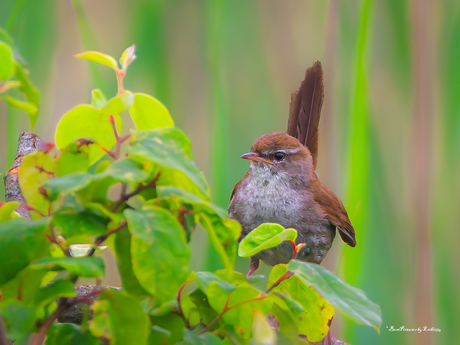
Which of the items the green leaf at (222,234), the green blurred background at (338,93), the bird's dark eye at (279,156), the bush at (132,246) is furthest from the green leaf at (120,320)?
the green blurred background at (338,93)

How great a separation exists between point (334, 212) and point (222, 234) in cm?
105

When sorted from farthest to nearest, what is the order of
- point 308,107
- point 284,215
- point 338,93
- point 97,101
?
point 338,93 < point 308,107 < point 284,215 < point 97,101

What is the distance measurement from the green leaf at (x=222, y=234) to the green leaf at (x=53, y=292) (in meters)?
0.15

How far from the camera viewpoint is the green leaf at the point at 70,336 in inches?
19.4

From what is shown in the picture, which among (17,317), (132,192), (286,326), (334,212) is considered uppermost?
(132,192)

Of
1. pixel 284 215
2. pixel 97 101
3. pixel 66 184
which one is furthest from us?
pixel 284 215

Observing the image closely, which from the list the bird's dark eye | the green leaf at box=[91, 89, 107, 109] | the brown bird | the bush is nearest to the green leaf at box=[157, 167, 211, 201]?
the bush

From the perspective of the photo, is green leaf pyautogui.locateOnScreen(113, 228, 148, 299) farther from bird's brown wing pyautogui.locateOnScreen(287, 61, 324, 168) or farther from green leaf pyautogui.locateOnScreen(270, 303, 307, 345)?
bird's brown wing pyautogui.locateOnScreen(287, 61, 324, 168)

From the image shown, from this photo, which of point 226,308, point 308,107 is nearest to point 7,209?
point 226,308

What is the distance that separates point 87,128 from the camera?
0.50 metres

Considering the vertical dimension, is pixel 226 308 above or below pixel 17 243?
below

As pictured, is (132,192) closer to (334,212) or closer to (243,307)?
(243,307)

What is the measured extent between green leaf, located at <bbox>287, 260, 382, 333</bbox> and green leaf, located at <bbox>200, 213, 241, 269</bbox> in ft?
0.24

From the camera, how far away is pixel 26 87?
51 cm
